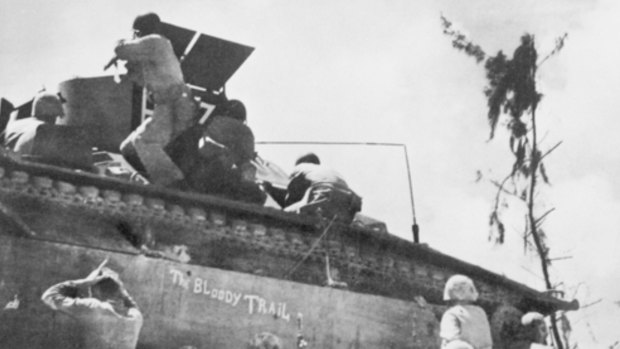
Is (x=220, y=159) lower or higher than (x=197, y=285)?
higher

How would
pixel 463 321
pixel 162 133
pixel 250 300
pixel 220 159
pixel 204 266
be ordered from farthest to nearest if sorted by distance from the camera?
pixel 220 159, pixel 162 133, pixel 250 300, pixel 204 266, pixel 463 321

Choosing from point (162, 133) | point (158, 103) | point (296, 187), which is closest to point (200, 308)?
point (162, 133)

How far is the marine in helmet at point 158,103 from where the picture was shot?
15047 millimetres

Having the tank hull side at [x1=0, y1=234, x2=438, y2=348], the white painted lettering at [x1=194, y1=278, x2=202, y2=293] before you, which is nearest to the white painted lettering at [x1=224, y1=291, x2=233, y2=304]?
the tank hull side at [x1=0, y1=234, x2=438, y2=348]

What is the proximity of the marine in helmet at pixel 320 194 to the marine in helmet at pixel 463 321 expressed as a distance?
3.91 m

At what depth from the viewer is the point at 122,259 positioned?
13.6 m

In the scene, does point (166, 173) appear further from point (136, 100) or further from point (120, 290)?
point (136, 100)

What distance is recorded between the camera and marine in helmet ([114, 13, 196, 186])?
15.0 meters

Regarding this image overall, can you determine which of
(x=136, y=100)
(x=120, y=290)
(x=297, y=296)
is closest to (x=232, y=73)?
(x=136, y=100)

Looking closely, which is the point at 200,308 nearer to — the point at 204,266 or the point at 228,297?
the point at 228,297

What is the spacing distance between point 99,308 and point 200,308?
1736 mm

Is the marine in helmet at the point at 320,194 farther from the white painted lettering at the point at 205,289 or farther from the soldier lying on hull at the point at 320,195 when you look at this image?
the white painted lettering at the point at 205,289

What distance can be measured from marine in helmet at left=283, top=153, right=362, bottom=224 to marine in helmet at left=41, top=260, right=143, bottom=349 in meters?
3.77

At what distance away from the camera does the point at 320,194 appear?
1628cm
